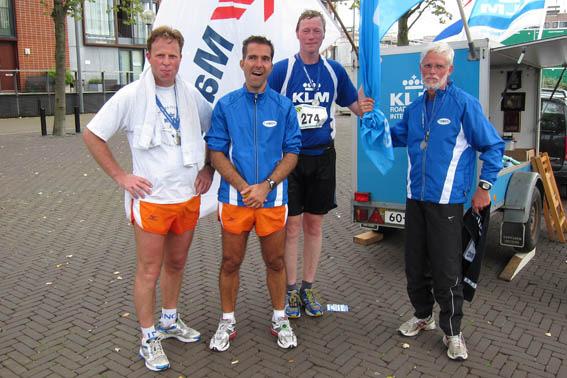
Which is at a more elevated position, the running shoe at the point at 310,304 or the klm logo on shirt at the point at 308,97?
the klm logo on shirt at the point at 308,97

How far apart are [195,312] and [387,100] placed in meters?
2.77

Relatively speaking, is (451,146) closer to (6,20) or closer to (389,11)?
(389,11)

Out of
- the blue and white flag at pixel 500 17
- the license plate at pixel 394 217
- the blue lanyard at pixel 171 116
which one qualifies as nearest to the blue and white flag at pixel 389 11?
the blue lanyard at pixel 171 116

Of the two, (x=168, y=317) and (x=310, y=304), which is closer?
(x=168, y=317)

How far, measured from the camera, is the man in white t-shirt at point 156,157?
10.9ft

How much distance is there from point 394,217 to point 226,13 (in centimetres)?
269

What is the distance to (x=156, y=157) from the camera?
3.41 m

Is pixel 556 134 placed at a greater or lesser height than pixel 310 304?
greater

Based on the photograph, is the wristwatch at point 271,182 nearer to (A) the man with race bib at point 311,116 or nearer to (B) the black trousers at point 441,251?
(A) the man with race bib at point 311,116

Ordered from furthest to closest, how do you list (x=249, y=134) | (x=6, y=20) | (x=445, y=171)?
(x=6, y=20) → (x=445, y=171) → (x=249, y=134)

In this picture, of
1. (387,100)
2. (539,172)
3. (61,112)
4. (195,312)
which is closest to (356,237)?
(387,100)

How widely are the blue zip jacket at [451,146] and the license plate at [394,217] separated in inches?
76.3

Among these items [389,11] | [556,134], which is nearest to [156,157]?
[389,11]

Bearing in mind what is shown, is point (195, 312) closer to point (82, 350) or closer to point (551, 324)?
point (82, 350)
